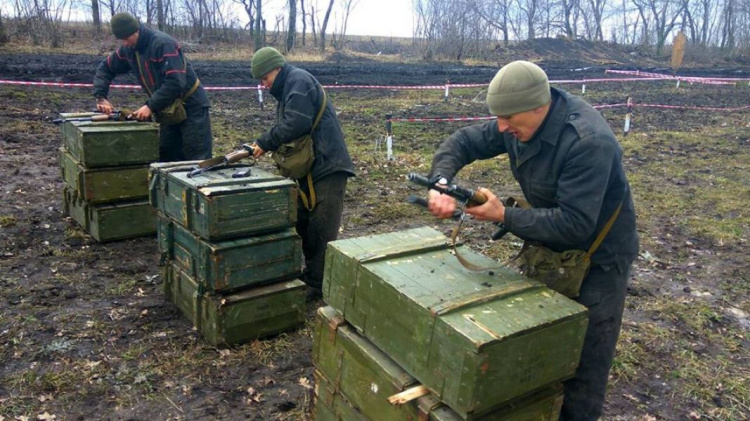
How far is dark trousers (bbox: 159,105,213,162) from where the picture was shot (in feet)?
21.6

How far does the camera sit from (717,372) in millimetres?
4531

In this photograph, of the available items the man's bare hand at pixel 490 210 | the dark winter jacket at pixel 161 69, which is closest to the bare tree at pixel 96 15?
the dark winter jacket at pixel 161 69

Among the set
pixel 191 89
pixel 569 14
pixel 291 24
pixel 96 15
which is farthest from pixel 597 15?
pixel 191 89

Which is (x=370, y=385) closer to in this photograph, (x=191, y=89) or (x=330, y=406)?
(x=330, y=406)

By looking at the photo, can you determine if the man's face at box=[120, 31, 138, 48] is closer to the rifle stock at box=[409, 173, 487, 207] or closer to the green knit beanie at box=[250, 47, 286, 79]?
the green knit beanie at box=[250, 47, 286, 79]

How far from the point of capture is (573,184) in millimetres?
2717

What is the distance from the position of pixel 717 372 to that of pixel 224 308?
3.82 meters

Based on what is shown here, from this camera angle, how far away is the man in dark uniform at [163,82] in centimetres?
625

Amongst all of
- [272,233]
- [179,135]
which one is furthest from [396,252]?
[179,135]

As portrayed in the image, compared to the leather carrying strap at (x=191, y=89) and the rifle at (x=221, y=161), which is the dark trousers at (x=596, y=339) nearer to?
the rifle at (x=221, y=161)

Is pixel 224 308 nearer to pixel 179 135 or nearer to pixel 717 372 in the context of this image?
pixel 179 135

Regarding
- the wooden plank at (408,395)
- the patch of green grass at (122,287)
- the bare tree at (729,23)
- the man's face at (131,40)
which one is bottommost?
the patch of green grass at (122,287)

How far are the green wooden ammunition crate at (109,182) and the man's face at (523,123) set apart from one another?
4.71 metres

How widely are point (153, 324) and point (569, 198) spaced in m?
3.63
